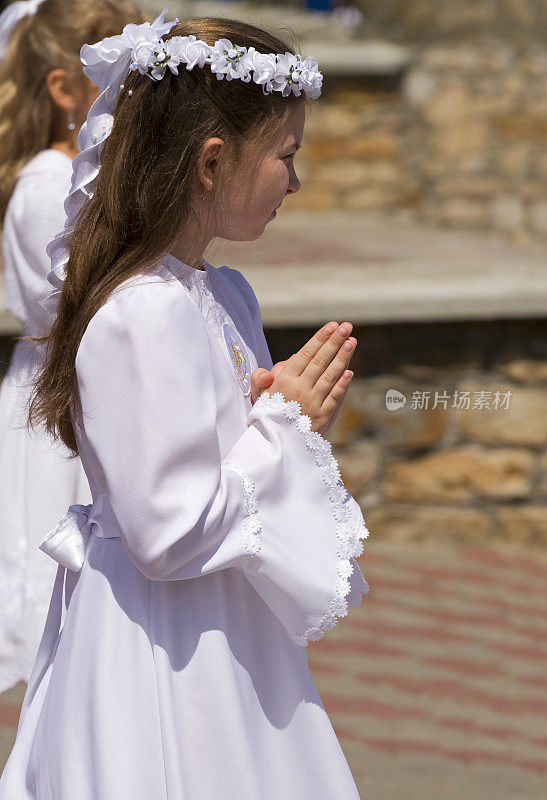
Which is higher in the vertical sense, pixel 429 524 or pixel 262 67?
pixel 262 67

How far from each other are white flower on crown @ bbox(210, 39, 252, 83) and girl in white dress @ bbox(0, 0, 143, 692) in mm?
1138

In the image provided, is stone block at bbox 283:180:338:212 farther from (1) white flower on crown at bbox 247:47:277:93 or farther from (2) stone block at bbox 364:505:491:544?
(1) white flower on crown at bbox 247:47:277:93

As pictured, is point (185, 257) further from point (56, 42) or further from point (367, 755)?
point (367, 755)

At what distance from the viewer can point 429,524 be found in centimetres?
494

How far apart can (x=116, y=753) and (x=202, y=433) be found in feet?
1.60

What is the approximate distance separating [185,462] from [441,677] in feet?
8.31

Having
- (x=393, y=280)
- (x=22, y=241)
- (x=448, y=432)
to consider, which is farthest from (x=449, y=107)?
(x=22, y=241)

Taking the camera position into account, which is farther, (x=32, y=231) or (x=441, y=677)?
(x=441, y=677)

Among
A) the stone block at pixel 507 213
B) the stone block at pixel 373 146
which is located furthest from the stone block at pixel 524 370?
the stone block at pixel 373 146

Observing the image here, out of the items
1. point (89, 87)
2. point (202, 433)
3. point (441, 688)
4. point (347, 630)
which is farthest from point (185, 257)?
point (347, 630)

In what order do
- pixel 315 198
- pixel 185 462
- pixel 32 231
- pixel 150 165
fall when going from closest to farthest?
pixel 185 462, pixel 150 165, pixel 32 231, pixel 315 198

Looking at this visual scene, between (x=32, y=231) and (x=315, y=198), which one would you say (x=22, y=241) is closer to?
(x=32, y=231)

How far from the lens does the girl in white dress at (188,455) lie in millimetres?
1524

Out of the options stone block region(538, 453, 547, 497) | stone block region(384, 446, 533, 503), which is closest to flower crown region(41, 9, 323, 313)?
stone block region(384, 446, 533, 503)
